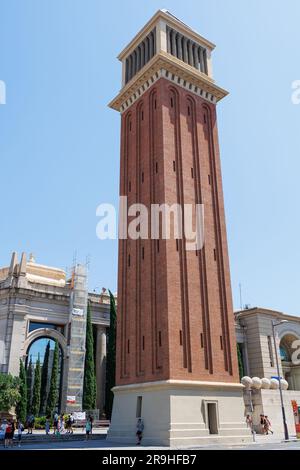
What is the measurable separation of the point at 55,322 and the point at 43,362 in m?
4.50

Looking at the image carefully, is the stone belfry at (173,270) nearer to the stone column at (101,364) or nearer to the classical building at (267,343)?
the classical building at (267,343)

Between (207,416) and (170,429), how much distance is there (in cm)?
318

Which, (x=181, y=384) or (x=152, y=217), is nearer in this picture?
(x=181, y=384)

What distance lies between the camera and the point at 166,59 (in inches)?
1389

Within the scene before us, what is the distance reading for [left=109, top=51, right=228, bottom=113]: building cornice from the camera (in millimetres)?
35562

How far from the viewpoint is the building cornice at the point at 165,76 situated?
35.6 metres

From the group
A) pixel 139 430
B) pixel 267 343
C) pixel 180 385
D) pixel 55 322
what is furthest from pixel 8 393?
pixel 267 343

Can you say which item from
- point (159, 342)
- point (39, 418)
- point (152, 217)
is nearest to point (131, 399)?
point (159, 342)

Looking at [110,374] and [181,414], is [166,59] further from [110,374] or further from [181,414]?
[110,374]

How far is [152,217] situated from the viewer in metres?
32.1

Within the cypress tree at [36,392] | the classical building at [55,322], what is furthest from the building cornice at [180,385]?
the classical building at [55,322]

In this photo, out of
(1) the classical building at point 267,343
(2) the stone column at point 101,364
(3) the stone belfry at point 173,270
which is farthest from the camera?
(1) the classical building at point 267,343

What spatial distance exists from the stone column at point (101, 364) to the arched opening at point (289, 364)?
24.5 metres

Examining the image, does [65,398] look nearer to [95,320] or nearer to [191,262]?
[95,320]
